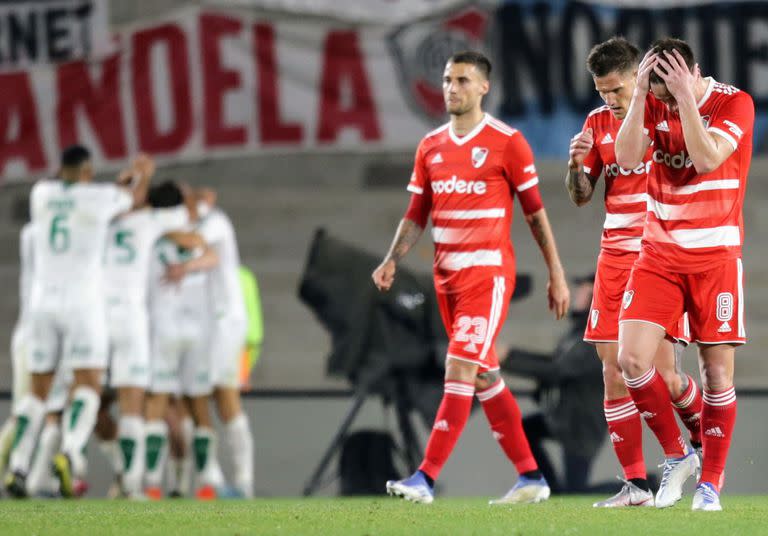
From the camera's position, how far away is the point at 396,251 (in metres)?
7.36

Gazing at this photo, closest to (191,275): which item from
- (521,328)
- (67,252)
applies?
(67,252)

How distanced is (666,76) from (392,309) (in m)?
6.11

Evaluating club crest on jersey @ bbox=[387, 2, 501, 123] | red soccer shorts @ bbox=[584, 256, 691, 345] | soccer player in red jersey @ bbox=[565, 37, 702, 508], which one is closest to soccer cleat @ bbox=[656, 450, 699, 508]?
soccer player in red jersey @ bbox=[565, 37, 702, 508]

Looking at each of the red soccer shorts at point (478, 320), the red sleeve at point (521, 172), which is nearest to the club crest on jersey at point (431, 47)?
the red sleeve at point (521, 172)

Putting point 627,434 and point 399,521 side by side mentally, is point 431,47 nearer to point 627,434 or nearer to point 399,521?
point 627,434

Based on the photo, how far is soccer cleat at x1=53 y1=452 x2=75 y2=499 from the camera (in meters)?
9.34

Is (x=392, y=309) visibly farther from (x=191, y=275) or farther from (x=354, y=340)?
(x=191, y=275)

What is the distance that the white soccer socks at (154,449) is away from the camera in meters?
10.6

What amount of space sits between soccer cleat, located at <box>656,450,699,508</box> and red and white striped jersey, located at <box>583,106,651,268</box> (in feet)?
3.10

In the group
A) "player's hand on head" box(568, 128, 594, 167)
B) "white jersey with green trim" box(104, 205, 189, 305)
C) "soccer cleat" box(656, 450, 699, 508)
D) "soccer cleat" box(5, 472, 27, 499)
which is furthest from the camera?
"white jersey with green trim" box(104, 205, 189, 305)

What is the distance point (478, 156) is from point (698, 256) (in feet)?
5.13

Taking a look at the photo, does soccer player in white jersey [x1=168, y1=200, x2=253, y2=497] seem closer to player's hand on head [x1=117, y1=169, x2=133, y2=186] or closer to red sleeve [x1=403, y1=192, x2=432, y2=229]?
player's hand on head [x1=117, y1=169, x2=133, y2=186]

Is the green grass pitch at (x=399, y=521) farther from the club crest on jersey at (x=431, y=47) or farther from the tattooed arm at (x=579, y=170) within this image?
the club crest on jersey at (x=431, y=47)

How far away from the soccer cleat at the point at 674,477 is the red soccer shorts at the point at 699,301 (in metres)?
0.60
